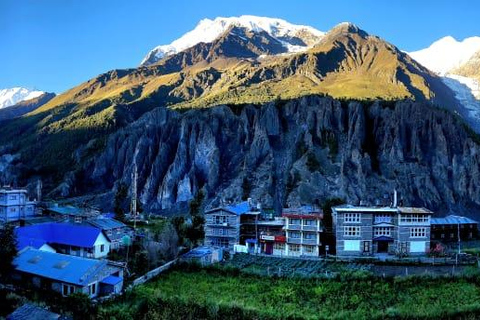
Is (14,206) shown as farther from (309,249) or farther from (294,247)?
(309,249)

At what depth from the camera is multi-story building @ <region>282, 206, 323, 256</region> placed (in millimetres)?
57250

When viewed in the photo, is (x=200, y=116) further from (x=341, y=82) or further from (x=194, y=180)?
(x=341, y=82)

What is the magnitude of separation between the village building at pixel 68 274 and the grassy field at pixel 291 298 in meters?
2.39

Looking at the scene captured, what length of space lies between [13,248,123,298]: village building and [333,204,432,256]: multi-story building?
26942 millimetres

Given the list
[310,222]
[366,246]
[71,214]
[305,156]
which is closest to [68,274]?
[310,222]

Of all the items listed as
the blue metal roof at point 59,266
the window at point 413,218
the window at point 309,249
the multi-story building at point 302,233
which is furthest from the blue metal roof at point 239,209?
the blue metal roof at point 59,266

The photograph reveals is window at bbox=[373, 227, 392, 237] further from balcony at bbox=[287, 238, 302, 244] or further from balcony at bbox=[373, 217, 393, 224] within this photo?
balcony at bbox=[287, 238, 302, 244]

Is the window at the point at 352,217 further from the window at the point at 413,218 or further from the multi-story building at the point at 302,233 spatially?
the window at the point at 413,218

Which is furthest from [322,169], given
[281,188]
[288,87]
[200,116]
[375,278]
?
[288,87]

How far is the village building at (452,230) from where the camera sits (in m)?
70.2

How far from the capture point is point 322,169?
331 ft

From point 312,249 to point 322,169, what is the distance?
1770 inches

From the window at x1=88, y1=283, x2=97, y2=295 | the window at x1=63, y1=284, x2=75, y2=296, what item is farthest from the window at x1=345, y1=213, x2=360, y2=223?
the window at x1=63, y1=284, x2=75, y2=296

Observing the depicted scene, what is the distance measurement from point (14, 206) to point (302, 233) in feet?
133
